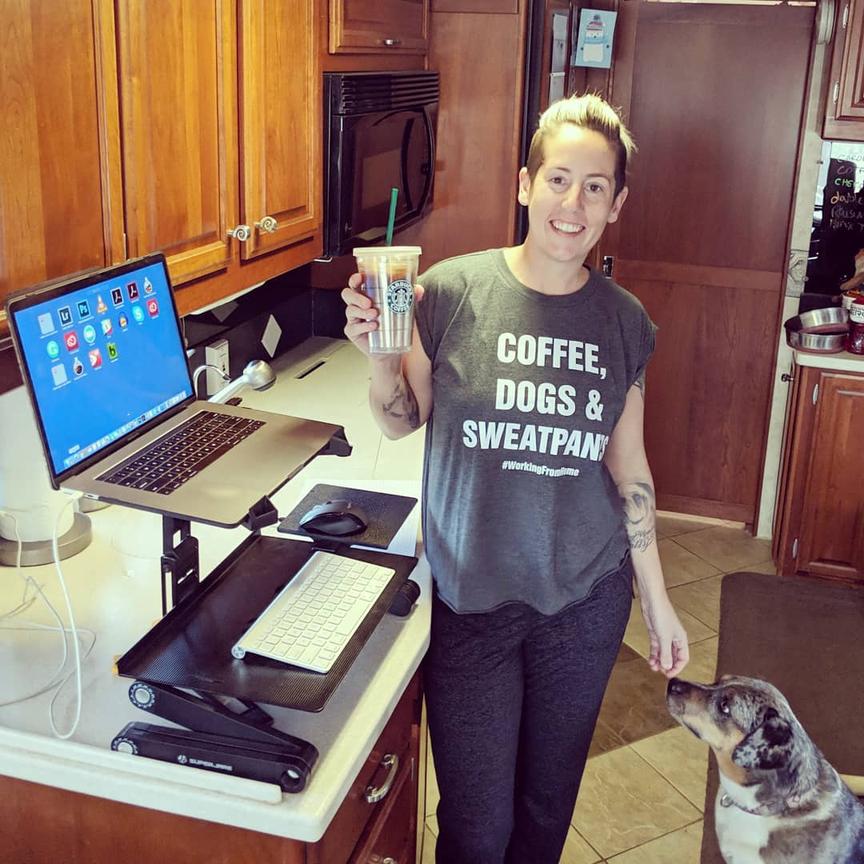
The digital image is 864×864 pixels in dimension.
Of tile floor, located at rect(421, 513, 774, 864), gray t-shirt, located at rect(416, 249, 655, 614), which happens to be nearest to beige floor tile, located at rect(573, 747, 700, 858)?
tile floor, located at rect(421, 513, 774, 864)

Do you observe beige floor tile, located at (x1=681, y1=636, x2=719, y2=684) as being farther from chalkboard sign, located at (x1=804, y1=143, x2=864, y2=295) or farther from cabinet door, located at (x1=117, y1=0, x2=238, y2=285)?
cabinet door, located at (x1=117, y1=0, x2=238, y2=285)

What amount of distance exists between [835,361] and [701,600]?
947 millimetres

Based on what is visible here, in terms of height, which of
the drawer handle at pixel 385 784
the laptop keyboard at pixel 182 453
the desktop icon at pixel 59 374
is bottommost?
the drawer handle at pixel 385 784

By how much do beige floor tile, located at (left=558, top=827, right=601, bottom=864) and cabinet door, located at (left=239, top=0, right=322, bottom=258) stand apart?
1485 millimetres

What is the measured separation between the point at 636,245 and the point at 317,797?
11.1ft

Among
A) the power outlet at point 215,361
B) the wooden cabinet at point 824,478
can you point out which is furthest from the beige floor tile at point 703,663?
the power outlet at point 215,361

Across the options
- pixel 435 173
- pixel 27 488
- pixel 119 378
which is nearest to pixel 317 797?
pixel 119 378

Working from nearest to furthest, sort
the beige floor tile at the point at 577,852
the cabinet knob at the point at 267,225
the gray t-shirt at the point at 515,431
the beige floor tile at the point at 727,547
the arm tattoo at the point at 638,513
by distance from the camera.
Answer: the gray t-shirt at the point at 515,431, the arm tattoo at the point at 638,513, the cabinet knob at the point at 267,225, the beige floor tile at the point at 577,852, the beige floor tile at the point at 727,547

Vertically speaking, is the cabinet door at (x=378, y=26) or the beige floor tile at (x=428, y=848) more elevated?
the cabinet door at (x=378, y=26)

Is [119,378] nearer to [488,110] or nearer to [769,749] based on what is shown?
[769,749]

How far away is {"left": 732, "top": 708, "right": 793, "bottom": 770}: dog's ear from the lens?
1938 millimetres

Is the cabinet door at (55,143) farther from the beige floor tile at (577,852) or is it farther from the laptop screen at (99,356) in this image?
the beige floor tile at (577,852)

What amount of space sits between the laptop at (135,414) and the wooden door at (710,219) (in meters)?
2.88

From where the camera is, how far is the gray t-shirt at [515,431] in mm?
1546
